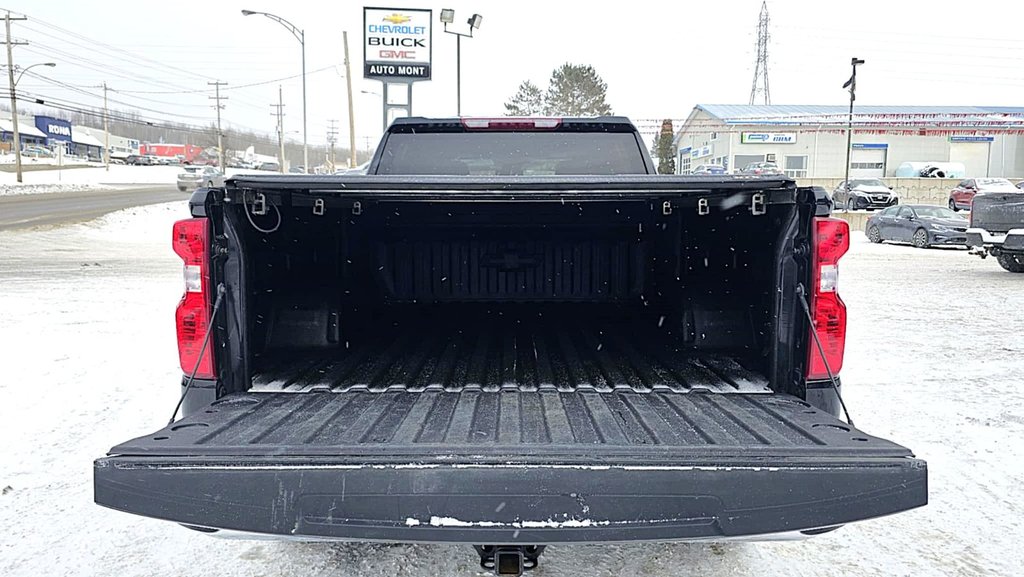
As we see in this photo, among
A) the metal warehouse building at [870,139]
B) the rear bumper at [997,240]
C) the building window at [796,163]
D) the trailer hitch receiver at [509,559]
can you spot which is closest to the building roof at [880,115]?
the metal warehouse building at [870,139]

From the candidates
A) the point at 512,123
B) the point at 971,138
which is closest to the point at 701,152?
the point at 971,138

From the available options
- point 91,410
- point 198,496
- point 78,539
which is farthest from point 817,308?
point 91,410

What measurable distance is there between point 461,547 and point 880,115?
5420 cm

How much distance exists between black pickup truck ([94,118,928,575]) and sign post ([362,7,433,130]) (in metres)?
20.3

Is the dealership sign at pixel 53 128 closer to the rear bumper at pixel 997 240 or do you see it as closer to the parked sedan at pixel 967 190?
the parked sedan at pixel 967 190

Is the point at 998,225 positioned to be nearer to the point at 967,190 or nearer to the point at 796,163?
the point at 967,190

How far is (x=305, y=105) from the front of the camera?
3447 cm

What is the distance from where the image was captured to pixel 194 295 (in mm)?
2727

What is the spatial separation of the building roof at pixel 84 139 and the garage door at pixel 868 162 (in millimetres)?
106033

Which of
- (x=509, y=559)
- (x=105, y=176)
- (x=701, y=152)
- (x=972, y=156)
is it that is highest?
(x=701, y=152)

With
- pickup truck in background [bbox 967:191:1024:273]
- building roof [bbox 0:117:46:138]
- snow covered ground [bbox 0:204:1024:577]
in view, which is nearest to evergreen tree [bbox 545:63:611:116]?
pickup truck in background [bbox 967:191:1024:273]

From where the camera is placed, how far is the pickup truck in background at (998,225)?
12.4 metres

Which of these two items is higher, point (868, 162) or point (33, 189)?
point (868, 162)

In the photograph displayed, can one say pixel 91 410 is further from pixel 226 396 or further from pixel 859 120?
pixel 859 120
